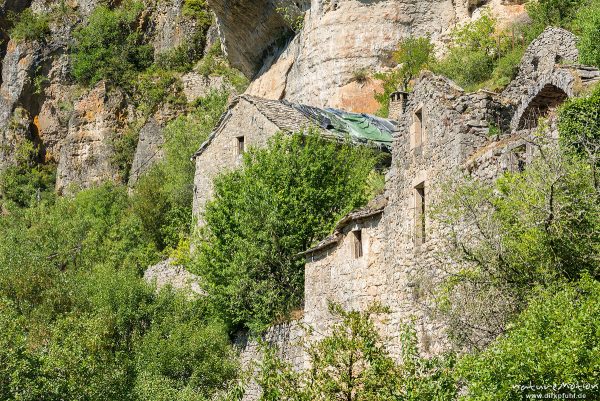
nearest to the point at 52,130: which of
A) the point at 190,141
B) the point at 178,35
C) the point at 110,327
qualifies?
the point at 178,35

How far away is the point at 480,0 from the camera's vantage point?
1444 inches

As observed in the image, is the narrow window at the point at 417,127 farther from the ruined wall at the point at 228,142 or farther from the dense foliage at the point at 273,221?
the ruined wall at the point at 228,142

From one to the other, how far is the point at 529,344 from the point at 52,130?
48.1 meters

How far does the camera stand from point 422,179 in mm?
16391

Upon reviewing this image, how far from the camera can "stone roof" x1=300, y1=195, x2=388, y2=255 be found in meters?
18.3

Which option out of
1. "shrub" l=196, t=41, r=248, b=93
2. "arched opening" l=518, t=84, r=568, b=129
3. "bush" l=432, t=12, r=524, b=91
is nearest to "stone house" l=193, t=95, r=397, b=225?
"bush" l=432, t=12, r=524, b=91

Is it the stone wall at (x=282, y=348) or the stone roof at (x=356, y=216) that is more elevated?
the stone roof at (x=356, y=216)

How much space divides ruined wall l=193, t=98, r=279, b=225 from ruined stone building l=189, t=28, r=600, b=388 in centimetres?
847

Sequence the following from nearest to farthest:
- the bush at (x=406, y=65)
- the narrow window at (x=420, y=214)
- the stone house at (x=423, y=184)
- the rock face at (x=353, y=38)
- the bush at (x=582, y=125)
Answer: the bush at (x=582, y=125)
the stone house at (x=423, y=184)
the narrow window at (x=420, y=214)
the bush at (x=406, y=65)
the rock face at (x=353, y=38)

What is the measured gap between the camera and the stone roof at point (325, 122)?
28.8 metres

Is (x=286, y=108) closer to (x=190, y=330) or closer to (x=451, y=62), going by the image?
(x=451, y=62)

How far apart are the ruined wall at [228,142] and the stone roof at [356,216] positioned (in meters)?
9.00

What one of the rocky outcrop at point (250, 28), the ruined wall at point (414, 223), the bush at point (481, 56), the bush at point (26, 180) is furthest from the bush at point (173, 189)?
the ruined wall at point (414, 223)

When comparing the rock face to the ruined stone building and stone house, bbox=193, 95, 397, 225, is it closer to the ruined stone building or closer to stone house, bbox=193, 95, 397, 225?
stone house, bbox=193, 95, 397, 225
